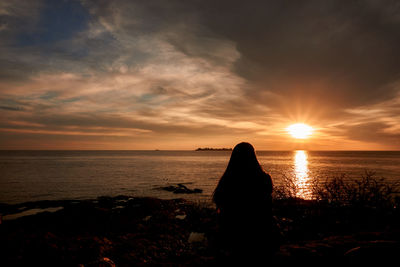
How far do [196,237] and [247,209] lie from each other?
7.16 metres

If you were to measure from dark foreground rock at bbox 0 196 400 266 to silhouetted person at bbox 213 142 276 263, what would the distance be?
0.66m

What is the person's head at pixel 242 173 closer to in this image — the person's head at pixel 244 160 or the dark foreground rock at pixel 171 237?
the person's head at pixel 244 160

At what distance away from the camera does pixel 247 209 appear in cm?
441

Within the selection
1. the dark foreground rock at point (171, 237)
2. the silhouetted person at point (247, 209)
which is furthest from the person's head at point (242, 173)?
the dark foreground rock at point (171, 237)

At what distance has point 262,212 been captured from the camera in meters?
4.41

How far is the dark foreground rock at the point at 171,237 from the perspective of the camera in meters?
5.78

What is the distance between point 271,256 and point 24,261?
24.9ft

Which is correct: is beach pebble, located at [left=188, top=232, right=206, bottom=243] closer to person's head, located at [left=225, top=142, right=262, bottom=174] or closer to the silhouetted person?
the silhouetted person

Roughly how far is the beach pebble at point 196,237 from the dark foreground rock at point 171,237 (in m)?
0.05

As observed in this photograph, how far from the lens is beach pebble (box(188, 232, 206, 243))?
10.1m

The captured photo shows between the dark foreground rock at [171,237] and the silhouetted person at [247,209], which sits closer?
the silhouetted person at [247,209]

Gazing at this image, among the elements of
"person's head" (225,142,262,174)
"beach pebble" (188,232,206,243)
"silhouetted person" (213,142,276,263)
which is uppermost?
"person's head" (225,142,262,174)

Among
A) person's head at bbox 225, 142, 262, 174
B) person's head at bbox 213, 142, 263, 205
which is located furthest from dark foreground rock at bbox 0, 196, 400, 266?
person's head at bbox 225, 142, 262, 174

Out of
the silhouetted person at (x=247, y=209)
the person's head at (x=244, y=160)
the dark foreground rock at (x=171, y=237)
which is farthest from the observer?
the dark foreground rock at (x=171, y=237)
